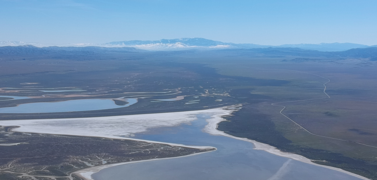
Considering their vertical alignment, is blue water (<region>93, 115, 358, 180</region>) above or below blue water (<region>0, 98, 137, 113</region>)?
below

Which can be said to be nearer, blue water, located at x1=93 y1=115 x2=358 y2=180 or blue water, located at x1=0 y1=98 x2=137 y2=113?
blue water, located at x1=93 y1=115 x2=358 y2=180

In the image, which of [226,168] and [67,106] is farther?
[67,106]

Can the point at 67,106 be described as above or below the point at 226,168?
above

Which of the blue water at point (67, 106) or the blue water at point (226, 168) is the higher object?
the blue water at point (67, 106)

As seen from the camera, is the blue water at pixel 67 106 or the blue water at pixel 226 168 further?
the blue water at pixel 67 106
